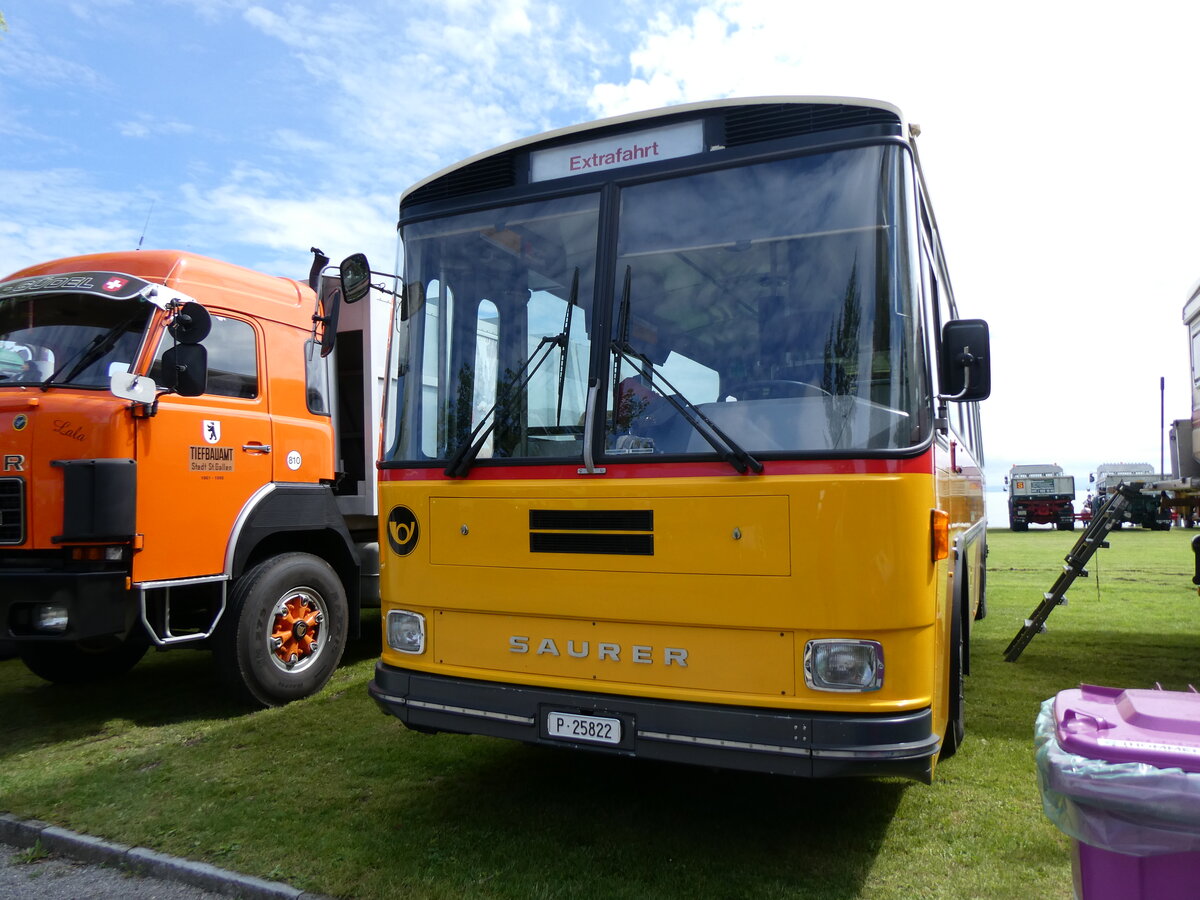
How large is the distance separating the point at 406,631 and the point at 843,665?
1.94m

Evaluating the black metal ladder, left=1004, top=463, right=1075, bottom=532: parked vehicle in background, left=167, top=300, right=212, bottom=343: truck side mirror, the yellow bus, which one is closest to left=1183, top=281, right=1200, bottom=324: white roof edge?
the black metal ladder

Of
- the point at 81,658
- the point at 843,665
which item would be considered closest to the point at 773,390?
the point at 843,665

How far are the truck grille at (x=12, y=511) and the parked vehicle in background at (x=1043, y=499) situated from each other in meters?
37.4

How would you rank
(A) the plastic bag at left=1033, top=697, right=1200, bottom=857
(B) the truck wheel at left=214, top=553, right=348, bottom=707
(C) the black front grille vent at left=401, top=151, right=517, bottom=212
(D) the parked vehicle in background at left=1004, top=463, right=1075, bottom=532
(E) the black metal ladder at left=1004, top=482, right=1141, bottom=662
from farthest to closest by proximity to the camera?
(D) the parked vehicle in background at left=1004, top=463, right=1075, bottom=532
(E) the black metal ladder at left=1004, top=482, right=1141, bottom=662
(B) the truck wheel at left=214, top=553, right=348, bottom=707
(C) the black front grille vent at left=401, top=151, right=517, bottom=212
(A) the plastic bag at left=1033, top=697, right=1200, bottom=857

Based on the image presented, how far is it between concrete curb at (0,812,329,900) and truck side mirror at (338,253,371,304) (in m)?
2.90

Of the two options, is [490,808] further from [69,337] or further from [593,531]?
[69,337]

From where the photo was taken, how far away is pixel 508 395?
12.5ft

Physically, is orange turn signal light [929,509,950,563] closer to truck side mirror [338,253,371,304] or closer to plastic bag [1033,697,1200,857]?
plastic bag [1033,697,1200,857]

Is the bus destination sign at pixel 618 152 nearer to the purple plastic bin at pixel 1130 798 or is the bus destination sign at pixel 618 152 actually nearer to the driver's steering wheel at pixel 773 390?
the driver's steering wheel at pixel 773 390

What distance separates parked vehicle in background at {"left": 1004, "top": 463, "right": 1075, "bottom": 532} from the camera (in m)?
35.9

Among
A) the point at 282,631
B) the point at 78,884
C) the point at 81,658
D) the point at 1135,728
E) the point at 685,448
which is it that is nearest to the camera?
the point at 1135,728

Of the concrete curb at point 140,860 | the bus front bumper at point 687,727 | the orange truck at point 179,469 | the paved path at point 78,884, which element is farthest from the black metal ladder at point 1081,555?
the paved path at point 78,884

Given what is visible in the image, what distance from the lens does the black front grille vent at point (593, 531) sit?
340 centimetres

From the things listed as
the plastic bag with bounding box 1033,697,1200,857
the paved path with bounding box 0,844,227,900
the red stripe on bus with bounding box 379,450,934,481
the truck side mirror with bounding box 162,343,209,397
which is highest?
the truck side mirror with bounding box 162,343,209,397
